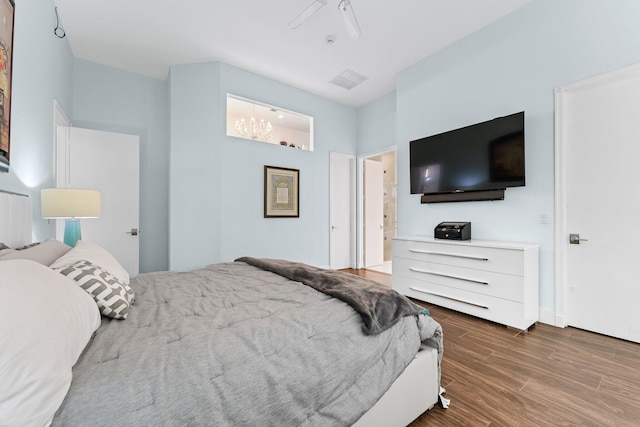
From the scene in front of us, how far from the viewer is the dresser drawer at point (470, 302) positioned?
8.02 ft

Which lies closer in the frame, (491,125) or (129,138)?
(491,125)

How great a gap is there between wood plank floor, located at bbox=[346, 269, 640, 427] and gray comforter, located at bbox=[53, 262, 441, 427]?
43 centimetres

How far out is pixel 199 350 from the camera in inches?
35.9

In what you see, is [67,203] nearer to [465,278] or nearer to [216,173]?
[216,173]

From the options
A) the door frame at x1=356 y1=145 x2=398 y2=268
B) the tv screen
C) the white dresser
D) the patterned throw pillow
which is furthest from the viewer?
the door frame at x1=356 y1=145 x2=398 y2=268

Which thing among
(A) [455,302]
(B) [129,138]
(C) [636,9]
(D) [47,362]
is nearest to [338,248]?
(A) [455,302]

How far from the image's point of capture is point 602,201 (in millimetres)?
2346

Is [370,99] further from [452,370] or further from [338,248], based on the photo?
[452,370]

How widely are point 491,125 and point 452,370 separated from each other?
7.96 feet

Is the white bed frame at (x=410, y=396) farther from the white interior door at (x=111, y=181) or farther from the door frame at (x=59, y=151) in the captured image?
the white interior door at (x=111, y=181)

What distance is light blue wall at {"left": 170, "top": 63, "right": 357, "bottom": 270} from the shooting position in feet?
12.0

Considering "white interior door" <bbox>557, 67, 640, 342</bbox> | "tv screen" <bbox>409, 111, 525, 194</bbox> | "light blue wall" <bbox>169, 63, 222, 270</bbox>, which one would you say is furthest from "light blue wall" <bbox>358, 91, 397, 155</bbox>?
"light blue wall" <bbox>169, 63, 222, 270</bbox>

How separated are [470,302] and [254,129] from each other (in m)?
3.65

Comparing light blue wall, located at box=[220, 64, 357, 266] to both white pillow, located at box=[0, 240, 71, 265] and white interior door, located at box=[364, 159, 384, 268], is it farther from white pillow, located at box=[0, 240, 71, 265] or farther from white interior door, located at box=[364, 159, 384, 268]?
white pillow, located at box=[0, 240, 71, 265]
